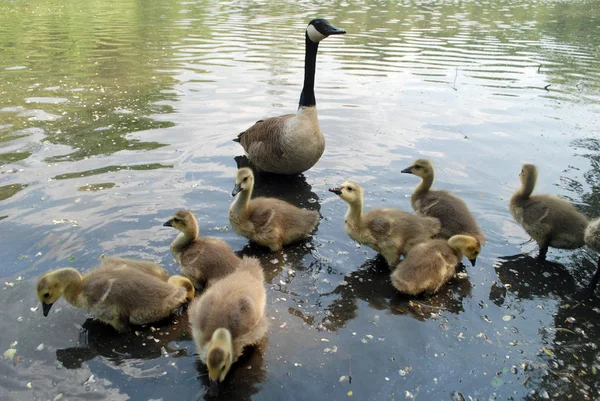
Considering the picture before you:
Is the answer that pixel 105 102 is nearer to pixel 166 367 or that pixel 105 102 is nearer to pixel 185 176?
pixel 185 176

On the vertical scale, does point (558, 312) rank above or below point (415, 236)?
below

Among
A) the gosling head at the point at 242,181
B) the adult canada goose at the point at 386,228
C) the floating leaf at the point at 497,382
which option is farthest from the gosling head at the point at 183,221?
the floating leaf at the point at 497,382

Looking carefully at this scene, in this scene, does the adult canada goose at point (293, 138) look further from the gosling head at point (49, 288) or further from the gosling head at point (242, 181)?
the gosling head at point (49, 288)

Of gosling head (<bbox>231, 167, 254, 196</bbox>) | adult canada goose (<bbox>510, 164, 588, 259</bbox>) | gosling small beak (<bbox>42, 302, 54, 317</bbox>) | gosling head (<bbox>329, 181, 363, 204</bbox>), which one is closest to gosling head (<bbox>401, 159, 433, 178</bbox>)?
adult canada goose (<bbox>510, 164, 588, 259</bbox>)

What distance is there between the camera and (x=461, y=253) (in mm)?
5586

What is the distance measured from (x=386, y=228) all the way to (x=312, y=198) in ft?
7.07

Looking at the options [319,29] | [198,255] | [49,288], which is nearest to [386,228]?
[198,255]

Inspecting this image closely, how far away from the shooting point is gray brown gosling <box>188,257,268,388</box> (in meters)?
3.69

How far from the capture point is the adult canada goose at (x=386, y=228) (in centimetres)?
575

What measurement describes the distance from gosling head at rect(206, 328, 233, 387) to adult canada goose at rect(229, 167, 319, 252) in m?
2.28

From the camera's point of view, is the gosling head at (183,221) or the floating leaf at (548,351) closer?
the floating leaf at (548,351)

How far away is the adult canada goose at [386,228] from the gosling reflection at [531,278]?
0.93 meters

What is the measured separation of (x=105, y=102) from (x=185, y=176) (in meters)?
4.61

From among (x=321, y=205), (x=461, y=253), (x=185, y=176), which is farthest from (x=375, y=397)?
(x=185, y=176)
